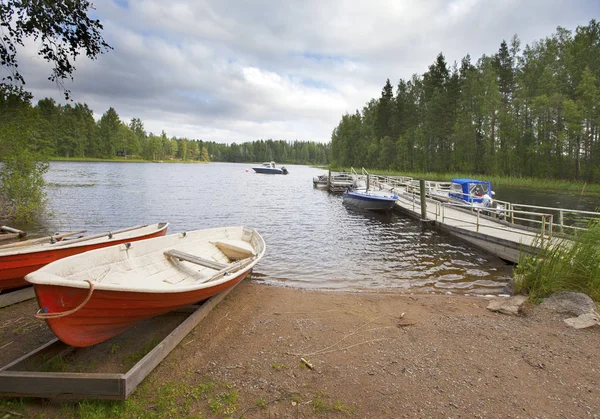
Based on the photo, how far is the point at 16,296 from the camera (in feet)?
20.1

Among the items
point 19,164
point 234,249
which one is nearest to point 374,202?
point 234,249

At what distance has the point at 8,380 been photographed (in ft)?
10.6

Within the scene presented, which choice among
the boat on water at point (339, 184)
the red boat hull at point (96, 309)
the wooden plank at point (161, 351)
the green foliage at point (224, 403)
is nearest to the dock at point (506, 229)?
the wooden plank at point (161, 351)

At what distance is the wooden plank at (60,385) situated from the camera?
3232 mm

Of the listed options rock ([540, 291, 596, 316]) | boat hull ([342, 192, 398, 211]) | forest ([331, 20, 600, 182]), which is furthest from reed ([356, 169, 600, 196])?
rock ([540, 291, 596, 316])

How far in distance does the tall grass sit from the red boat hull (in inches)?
253

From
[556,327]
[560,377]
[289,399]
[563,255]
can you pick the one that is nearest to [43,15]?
[289,399]

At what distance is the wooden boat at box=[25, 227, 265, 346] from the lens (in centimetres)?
363

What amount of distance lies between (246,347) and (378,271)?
6159mm

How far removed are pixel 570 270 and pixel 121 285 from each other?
7655 millimetres

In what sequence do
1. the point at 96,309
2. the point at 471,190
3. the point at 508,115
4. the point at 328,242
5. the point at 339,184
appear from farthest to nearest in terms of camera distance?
the point at 508,115
the point at 339,184
the point at 471,190
the point at 328,242
the point at 96,309

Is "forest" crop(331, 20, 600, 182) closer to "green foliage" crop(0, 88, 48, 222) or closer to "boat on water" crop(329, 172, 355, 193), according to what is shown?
"boat on water" crop(329, 172, 355, 193)

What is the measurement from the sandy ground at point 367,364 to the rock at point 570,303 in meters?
0.33

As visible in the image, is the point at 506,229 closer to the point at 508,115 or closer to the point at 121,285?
the point at 121,285
